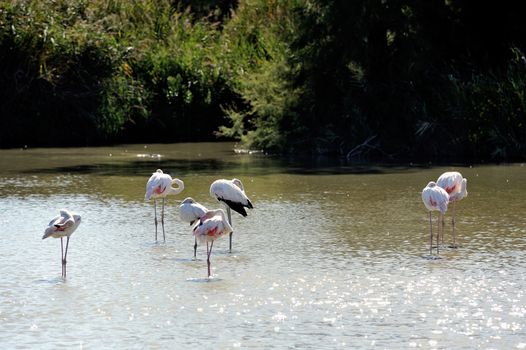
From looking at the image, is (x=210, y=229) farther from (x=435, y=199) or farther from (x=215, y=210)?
(x=435, y=199)

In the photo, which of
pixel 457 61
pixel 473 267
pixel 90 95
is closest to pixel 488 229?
pixel 473 267

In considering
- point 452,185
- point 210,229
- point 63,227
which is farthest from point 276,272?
point 452,185

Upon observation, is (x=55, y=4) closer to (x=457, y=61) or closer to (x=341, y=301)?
(x=457, y=61)

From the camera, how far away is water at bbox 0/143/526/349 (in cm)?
795

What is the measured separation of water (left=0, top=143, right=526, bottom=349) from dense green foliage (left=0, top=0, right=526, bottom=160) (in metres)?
4.17

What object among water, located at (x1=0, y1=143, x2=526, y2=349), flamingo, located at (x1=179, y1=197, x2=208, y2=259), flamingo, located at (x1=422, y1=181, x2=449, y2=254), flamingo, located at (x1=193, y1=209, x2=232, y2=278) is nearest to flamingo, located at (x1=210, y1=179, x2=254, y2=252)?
water, located at (x1=0, y1=143, x2=526, y2=349)

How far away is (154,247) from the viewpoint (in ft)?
38.0

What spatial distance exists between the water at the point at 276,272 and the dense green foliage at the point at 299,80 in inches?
164

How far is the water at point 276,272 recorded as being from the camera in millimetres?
7949

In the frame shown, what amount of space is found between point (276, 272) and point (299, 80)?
1310 centimetres

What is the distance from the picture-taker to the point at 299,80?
2298cm

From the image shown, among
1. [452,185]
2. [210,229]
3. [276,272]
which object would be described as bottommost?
[276,272]

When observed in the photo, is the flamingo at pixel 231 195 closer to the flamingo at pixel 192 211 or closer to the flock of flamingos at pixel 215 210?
the flock of flamingos at pixel 215 210

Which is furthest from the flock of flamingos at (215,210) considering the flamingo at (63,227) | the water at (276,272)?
the water at (276,272)
